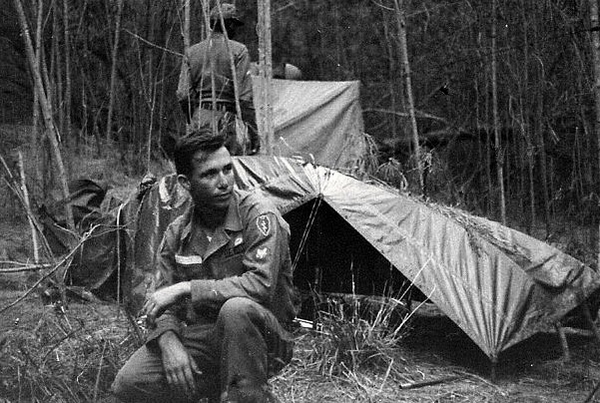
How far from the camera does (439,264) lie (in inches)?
179

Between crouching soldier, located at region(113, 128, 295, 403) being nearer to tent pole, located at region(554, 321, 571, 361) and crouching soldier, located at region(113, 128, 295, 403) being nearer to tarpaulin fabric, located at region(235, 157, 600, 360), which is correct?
tarpaulin fabric, located at region(235, 157, 600, 360)

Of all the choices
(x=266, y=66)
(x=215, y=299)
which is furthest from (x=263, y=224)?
(x=266, y=66)

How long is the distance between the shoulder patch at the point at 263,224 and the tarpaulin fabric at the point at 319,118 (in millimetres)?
5392

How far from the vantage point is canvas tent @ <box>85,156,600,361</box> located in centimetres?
444

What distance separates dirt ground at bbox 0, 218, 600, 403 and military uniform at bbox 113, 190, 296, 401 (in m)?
0.69

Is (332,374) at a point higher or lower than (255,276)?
lower

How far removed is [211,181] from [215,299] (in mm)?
394

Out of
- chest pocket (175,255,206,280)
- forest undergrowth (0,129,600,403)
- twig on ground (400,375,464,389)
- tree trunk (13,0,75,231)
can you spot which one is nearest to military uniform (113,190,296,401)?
chest pocket (175,255,206,280)

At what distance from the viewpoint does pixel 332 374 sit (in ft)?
13.7

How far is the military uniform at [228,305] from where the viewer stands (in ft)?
8.70

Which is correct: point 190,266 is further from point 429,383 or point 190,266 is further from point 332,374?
point 429,383

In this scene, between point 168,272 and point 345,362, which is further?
point 345,362

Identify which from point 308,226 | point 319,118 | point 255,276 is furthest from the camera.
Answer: point 319,118

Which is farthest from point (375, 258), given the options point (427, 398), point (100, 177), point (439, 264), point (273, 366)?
point (100, 177)
